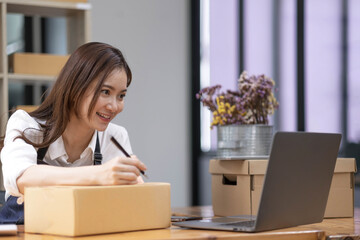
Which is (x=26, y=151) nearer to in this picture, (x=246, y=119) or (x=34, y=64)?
(x=246, y=119)

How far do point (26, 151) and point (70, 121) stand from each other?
0.27m

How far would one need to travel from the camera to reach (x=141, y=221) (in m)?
1.45

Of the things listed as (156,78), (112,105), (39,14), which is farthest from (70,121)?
(156,78)

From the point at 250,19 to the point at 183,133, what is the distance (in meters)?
1.04

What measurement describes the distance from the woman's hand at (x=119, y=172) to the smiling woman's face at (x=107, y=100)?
0.36 m

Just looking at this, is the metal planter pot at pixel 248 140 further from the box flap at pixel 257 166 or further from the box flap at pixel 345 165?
the box flap at pixel 345 165

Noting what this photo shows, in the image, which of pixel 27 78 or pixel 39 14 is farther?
pixel 39 14

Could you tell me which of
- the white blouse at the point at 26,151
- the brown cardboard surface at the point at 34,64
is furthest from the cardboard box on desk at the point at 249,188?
the brown cardboard surface at the point at 34,64

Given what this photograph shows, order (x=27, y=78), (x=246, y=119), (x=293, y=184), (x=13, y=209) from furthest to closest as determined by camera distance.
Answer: (x=27, y=78)
(x=246, y=119)
(x=13, y=209)
(x=293, y=184)

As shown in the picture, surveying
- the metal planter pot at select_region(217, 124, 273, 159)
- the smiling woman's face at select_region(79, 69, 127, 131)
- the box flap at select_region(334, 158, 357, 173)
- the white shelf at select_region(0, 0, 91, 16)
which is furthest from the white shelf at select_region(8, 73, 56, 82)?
the box flap at select_region(334, 158, 357, 173)

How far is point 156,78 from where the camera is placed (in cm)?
473

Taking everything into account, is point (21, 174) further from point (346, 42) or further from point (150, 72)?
point (150, 72)

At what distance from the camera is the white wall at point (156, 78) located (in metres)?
4.60

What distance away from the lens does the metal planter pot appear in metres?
2.20
